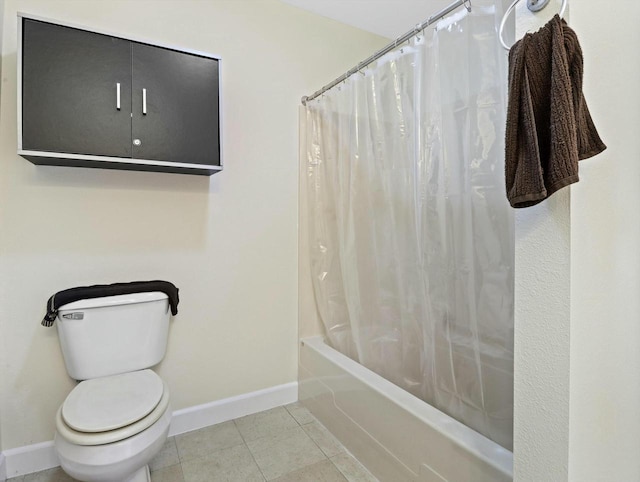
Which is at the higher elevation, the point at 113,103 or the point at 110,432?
the point at 113,103

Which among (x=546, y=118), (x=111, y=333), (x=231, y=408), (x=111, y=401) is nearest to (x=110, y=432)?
(x=111, y=401)

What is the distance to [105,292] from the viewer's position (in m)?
1.63

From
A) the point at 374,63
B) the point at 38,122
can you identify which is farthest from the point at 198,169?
the point at 374,63

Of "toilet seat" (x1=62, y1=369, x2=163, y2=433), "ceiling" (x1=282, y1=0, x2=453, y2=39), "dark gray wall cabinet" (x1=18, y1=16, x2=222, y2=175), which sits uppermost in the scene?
"ceiling" (x1=282, y1=0, x2=453, y2=39)

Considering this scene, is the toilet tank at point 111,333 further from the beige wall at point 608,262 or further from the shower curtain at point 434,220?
the beige wall at point 608,262

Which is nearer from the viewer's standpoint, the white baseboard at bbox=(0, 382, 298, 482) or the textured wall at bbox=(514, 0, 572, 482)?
the textured wall at bbox=(514, 0, 572, 482)

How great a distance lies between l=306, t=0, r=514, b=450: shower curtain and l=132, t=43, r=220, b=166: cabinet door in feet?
2.28

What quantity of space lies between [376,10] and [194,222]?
172 centimetres

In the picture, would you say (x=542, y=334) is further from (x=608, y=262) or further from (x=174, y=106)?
(x=174, y=106)

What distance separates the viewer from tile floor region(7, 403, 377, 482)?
1.59 m

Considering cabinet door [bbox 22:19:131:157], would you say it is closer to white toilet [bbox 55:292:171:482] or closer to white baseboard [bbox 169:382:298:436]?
white toilet [bbox 55:292:171:482]

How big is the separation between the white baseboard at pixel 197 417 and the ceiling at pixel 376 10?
2400 mm

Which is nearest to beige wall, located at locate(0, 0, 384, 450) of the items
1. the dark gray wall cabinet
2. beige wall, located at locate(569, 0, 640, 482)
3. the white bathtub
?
the dark gray wall cabinet

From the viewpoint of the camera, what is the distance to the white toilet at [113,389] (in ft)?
3.91
